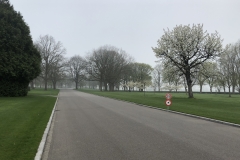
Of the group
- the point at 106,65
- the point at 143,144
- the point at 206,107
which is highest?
the point at 106,65

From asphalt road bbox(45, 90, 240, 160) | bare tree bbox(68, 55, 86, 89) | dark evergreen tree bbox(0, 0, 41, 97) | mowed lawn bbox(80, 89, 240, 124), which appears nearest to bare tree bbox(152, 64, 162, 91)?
bare tree bbox(68, 55, 86, 89)

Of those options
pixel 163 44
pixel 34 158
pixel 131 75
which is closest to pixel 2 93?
pixel 163 44

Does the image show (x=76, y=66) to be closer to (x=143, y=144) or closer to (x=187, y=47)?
(x=187, y=47)

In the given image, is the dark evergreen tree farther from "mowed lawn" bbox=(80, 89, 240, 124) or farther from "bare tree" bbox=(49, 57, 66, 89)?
"bare tree" bbox=(49, 57, 66, 89)

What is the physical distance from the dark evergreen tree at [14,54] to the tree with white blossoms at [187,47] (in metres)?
19.9

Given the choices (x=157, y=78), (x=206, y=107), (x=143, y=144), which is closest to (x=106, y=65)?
(x=157, y=78)

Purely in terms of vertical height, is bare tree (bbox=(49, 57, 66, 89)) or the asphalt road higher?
bare tree (bbox=(49, 57, 66, 89))

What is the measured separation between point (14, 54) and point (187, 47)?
82.9 ft

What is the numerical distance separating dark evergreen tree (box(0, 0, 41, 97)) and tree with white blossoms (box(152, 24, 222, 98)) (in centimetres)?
1989

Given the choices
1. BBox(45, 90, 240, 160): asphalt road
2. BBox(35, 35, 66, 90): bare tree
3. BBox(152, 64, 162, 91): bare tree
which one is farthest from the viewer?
BBox(152, 64, 162, 91): bare tree

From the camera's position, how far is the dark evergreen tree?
28.4 metres

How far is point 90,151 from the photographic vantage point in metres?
6.04

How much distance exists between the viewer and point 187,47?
32.3 metres

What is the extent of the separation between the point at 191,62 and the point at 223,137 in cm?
2746
